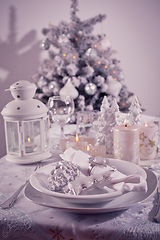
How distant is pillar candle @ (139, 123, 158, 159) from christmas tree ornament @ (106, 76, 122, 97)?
1.72 m

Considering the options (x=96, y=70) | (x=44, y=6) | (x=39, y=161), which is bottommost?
(x=39, y=161)

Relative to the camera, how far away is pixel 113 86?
101 inches

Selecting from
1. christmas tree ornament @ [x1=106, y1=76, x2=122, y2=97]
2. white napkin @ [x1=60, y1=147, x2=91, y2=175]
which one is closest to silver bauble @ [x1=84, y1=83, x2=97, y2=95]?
christmas tree ornament @ [x1=106, y1=76, x2=122, y2=97]

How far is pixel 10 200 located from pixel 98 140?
45 centimetres

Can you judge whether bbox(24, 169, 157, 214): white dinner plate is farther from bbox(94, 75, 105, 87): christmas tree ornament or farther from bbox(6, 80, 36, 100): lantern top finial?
bbox(94, 75, 105, 87): christmas tree ornament

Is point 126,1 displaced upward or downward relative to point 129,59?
upward

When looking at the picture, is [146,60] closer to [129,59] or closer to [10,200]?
[129,59]

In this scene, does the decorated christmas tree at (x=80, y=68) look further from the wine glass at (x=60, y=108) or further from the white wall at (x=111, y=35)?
the wine glass at (x=60, y=108)

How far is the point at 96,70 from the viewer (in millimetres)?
2621

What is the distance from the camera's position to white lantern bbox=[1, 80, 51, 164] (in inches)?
34.2

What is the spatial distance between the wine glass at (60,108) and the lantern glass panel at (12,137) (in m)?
0.20

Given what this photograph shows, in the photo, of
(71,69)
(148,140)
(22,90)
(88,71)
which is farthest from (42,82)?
(148,140)

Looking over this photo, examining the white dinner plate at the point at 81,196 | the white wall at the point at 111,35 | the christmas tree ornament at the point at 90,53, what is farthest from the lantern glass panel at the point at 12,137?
the white wall at the point at 111,35

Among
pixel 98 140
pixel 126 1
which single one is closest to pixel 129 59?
pixel 126 1
